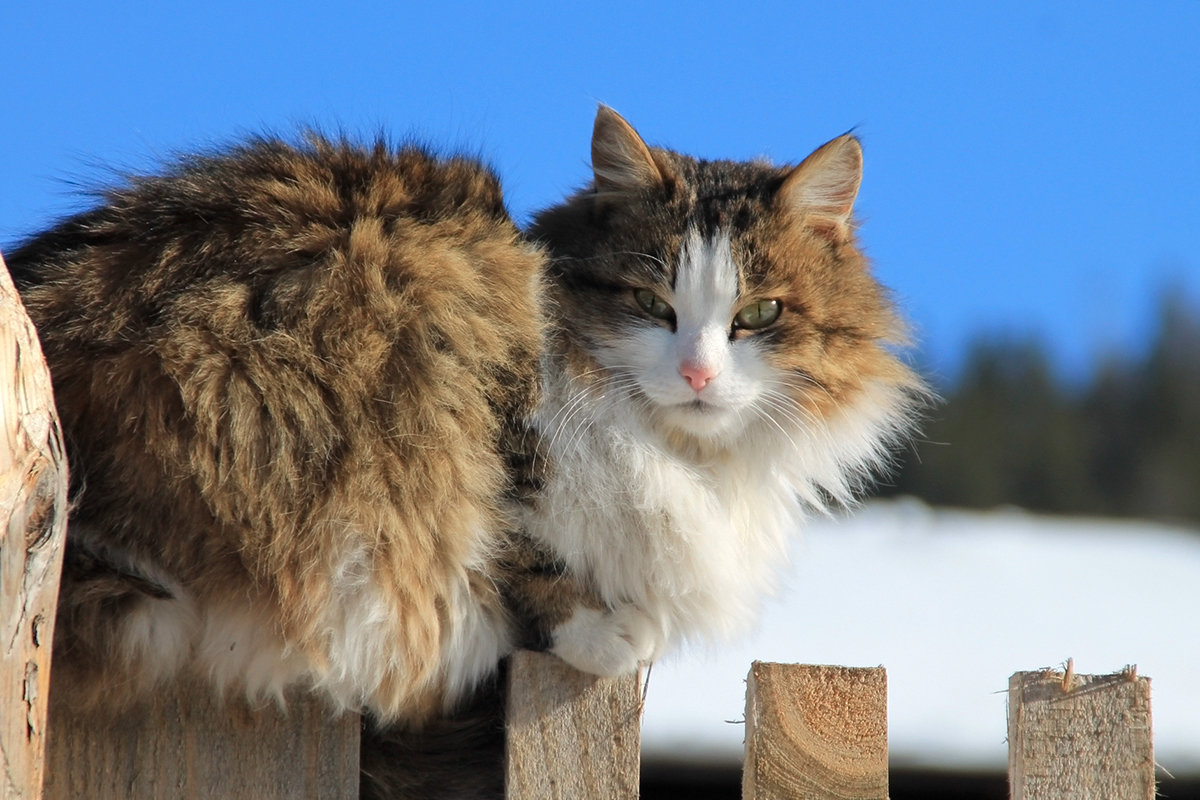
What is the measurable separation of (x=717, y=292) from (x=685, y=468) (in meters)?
0.31

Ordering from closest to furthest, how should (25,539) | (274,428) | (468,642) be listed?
(25,539), (274,428), (468,642)

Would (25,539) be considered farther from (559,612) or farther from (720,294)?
(720,294)

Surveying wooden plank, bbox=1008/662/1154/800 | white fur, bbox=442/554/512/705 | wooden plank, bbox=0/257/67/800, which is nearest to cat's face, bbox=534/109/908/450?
white fur, bbox=442/554/512/705

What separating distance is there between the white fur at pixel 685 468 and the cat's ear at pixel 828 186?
201 millimetres

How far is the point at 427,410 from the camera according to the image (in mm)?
1940

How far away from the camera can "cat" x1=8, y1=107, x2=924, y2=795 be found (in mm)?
1827

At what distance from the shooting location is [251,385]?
1869mm

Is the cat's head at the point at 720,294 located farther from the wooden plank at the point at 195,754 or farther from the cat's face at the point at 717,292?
the wooden plank at the point at 195,754

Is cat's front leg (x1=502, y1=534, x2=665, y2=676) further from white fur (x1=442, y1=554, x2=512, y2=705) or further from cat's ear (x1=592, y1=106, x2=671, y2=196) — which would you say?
cat's ear (x1=592, y1=106, x2=671, y2=196)

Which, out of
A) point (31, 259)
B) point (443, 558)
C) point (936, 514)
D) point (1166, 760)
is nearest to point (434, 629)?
point (443, 558)

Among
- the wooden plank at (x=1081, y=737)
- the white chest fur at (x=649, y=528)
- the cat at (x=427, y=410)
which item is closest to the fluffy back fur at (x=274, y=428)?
the cat at (x=427, y=410)

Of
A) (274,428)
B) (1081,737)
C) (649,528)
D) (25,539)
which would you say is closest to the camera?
(25,539)

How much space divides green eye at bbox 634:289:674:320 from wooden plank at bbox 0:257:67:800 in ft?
3.72

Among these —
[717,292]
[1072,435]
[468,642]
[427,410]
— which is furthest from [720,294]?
[1072,435]
